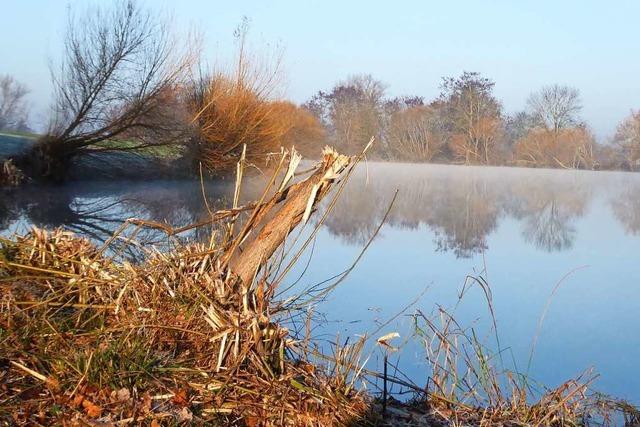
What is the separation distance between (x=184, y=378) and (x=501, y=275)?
401cm

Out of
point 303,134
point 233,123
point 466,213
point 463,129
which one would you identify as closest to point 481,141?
point 463,129

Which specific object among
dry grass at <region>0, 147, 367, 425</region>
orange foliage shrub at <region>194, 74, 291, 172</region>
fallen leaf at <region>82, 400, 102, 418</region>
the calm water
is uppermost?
orange foliage shrub at <region>194, 74, 291, 172</region>

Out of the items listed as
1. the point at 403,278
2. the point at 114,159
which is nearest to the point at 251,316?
the point at 403,278

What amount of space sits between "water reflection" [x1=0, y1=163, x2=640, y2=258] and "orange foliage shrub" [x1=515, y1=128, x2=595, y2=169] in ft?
45.9

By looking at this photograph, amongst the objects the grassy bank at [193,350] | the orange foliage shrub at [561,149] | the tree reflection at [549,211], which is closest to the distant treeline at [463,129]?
the orange foliage shrub at [561,149]

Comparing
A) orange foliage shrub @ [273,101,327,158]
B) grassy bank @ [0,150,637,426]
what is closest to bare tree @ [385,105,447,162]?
orange foliage shrub @ [273,101,327,158]

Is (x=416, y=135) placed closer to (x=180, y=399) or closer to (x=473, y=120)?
(x=473, y=120)

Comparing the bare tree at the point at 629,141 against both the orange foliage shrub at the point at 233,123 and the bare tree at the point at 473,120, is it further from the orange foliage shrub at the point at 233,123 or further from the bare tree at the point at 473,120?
the orange foliage shrub at the point at 233,123

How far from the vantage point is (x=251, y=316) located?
207 cm

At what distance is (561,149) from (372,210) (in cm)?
2166

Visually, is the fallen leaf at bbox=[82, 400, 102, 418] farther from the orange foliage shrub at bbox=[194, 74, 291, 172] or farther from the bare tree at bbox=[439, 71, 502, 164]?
the bare tree at bbox=[439, 71, 502, 164]

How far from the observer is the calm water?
11.4 ft

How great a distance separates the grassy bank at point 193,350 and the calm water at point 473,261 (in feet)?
0.98

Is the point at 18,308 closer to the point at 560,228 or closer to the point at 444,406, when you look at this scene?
the point at 444,406
